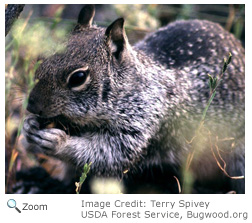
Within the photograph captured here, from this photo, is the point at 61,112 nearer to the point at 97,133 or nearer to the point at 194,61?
the point at 97,133

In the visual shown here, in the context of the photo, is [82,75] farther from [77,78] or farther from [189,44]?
[189,44]

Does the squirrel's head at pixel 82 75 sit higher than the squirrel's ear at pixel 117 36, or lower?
lower

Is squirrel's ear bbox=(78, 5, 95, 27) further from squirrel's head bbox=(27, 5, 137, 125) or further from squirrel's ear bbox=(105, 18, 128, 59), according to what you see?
squirrel's ear bbox=(105, 18, 128, 59)

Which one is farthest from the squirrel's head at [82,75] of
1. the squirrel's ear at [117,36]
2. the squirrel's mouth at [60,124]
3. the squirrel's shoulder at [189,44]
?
the squirrel's shoulder at [189,44]

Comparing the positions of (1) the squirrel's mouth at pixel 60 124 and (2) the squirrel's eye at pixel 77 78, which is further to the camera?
(1) the squirrel's mouth at pixel 60 124

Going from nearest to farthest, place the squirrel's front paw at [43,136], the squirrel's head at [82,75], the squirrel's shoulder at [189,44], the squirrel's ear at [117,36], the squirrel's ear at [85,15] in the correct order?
the squirrel's head at [82,75] → the squirrel's ear at [117,36] → the squirrel's front paw at [43,136] → the squirrel's ear at [85,15] → the squirrel's shoulder at [189,44]
